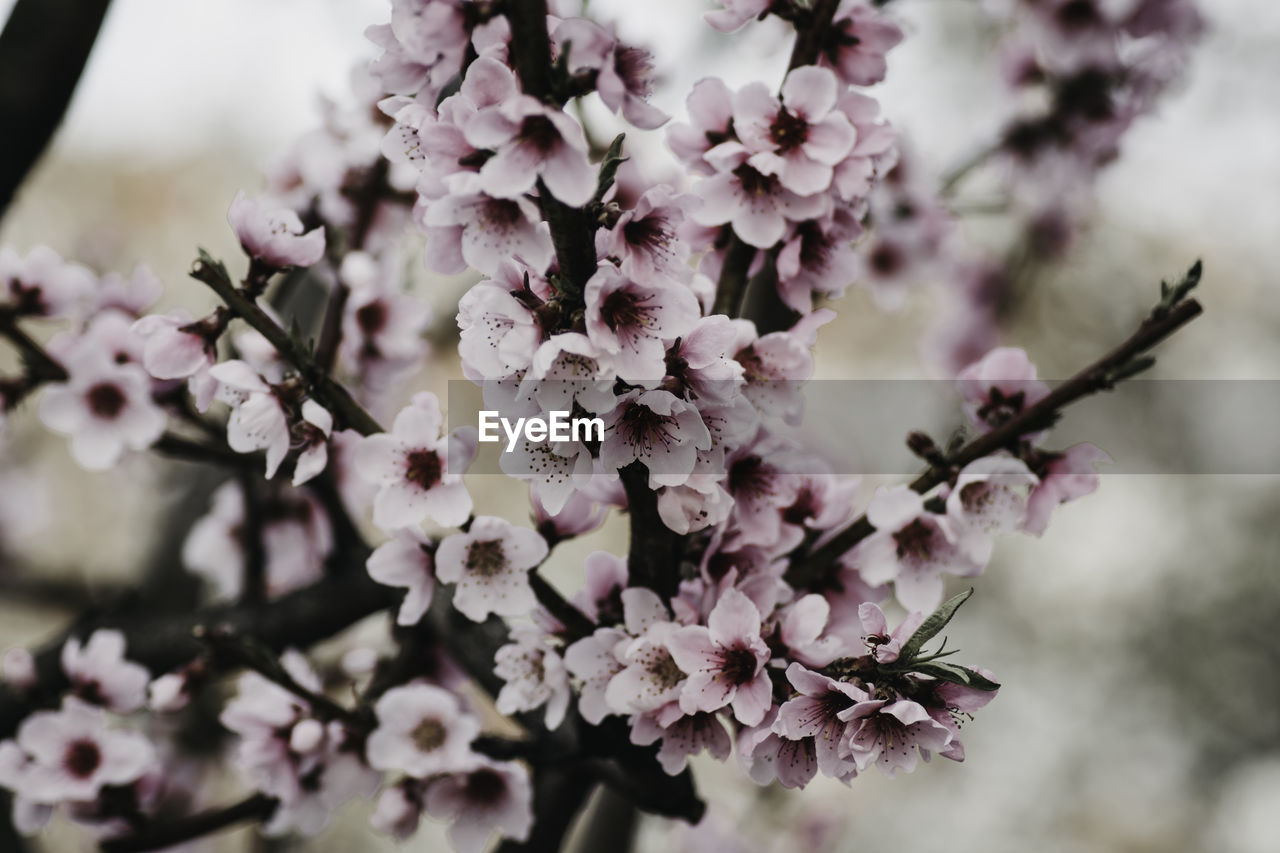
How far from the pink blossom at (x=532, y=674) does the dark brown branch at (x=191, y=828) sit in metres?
0.59

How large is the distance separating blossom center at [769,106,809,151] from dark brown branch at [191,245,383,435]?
633 mm

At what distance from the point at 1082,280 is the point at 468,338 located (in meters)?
8.08

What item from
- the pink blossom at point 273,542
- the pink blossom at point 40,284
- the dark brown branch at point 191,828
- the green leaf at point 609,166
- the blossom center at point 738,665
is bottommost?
the pink blossom at point 273,542

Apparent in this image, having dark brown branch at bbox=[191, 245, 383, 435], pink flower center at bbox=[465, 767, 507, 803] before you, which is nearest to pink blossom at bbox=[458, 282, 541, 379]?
dark brown branch at bbox=[191, 245, 383, 435]

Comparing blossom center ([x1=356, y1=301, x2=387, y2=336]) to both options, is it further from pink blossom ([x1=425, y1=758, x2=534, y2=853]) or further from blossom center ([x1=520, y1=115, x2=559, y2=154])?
blossom center ([x1=520, y1=115, x2=559, y2=154])

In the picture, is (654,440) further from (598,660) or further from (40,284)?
(40,284)

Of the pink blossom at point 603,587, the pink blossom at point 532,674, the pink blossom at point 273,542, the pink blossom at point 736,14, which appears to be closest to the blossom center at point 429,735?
the pink blossom at point 532,674

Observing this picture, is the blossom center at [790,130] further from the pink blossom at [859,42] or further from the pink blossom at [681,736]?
the pink blossom at [681,736]

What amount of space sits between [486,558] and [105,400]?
814mm

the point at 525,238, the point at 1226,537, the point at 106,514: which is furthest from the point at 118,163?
the point at 1226,537

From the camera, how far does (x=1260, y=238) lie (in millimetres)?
8117

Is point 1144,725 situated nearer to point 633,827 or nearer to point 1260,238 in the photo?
point 1260,238

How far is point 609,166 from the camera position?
79 centimetres

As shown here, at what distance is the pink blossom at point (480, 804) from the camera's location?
130 centimetres
